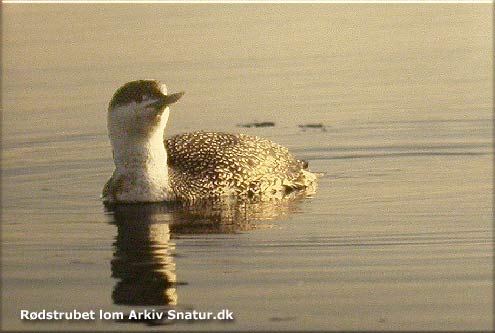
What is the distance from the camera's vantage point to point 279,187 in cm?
1195

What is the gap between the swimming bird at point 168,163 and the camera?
1142 centimetres

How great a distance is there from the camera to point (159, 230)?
10289mm

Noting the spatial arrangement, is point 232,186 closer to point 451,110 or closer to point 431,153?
point 431,153

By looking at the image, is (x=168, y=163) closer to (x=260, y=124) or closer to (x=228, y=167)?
(x=228, y=167)

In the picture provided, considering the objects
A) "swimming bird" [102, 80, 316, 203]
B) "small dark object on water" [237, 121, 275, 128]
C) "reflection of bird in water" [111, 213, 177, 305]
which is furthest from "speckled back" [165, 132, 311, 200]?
"small dark object on water" [237, 121, 275, 128]

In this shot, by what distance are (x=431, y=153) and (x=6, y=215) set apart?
405cm

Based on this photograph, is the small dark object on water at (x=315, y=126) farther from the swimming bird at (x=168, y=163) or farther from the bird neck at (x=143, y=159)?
the bird neck at (x=143, y=159)

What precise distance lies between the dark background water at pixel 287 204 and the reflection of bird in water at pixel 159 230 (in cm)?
2

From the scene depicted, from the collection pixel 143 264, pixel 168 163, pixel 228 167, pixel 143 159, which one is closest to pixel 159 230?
pixel 143 264

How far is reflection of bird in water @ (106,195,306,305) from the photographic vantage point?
8.34 m

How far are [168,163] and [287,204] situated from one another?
110 centimetres

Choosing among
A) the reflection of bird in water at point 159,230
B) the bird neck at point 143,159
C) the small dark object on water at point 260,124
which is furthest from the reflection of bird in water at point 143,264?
the small dark object on water at point 260,124

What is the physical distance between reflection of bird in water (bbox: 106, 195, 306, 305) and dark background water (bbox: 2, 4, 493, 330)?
25 mm

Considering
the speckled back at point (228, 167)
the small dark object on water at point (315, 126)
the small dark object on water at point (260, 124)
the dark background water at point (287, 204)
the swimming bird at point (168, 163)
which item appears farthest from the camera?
the small dark object on water at point (260, 124)
